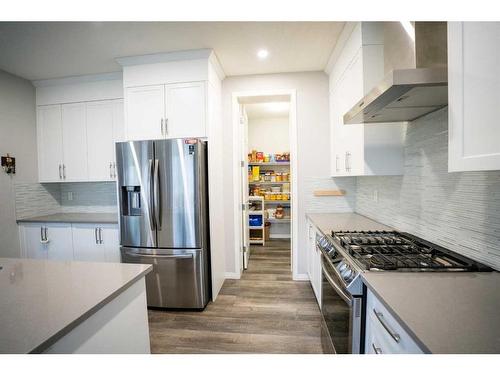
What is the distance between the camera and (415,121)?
1.63 metres

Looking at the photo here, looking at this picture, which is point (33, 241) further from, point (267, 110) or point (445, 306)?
point (267, 110)

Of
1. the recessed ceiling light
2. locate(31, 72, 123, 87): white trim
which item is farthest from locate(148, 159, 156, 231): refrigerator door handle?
the recessed ceiling light

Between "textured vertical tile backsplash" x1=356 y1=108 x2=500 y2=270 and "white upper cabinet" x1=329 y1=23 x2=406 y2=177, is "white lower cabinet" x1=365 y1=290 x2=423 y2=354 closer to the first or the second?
"textured vertical tile backsplash" x1=356 y1=108 x2=500 y2=270

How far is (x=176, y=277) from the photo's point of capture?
2.20 m

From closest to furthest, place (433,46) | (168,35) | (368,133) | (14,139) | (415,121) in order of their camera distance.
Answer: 1. (433,46)
2. (415,121)
3. (368,133)
4. (168,35)
5. (14,139)

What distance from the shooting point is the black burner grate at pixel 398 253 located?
1.06m

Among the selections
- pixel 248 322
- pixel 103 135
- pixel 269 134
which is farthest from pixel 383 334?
pixel 269 134

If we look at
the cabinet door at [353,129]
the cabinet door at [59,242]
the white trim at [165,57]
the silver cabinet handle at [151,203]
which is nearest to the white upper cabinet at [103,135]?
the white trim at [165,57]

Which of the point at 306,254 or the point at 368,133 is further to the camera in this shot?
the point at 306,254

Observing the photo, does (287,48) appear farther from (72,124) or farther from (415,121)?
(72,124)

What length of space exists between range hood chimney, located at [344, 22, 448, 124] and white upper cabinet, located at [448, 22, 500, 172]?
0.15 m

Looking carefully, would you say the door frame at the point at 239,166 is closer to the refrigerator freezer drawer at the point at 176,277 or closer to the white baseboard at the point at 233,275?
the white baseboard at the point at 233,275
